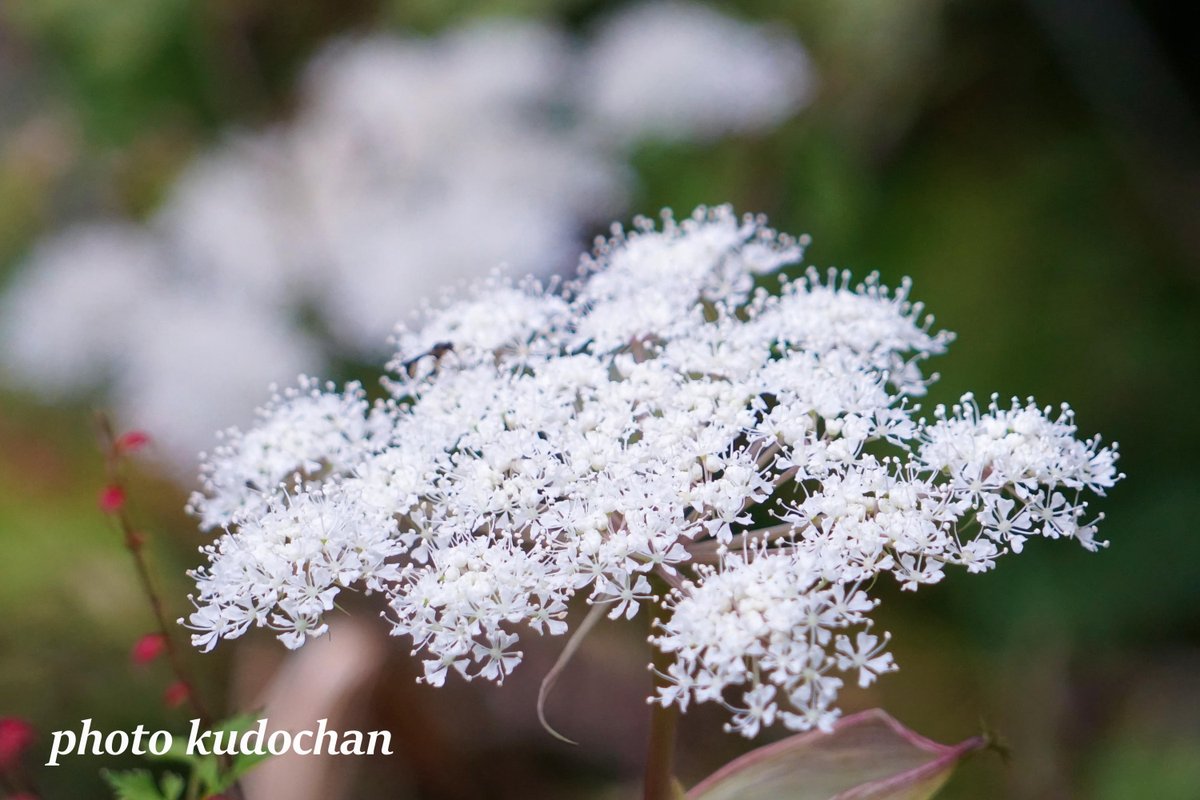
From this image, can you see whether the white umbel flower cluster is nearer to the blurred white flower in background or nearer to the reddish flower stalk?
the reddish flower stalk

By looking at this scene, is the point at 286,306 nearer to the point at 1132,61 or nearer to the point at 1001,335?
the point at 1001,335

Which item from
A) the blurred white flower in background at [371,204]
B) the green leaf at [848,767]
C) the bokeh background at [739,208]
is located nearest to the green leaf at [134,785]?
the green leaf at [848,767]

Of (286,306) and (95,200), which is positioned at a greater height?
(95,200)

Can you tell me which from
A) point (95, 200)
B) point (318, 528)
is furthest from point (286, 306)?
point (318, 528)

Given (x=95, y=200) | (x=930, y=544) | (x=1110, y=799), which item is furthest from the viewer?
(x=95, y=200)

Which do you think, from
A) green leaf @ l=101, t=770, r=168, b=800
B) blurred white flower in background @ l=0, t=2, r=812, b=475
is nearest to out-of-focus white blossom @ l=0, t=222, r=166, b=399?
blurred white flower in background @ l=0, t=2, r=812, b=475

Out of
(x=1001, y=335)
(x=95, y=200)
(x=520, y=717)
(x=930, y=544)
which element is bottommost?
(x=930, y=544)

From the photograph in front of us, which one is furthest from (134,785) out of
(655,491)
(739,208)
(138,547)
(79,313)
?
(79,313)
